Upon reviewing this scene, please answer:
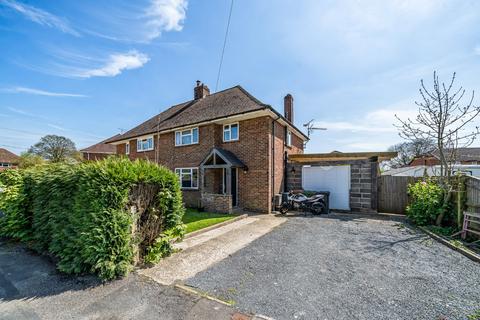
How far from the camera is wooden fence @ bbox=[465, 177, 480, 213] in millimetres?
6621

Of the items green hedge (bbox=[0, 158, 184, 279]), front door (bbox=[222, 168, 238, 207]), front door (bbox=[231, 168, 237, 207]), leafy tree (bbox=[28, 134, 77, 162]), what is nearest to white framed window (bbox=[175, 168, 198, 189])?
front door (bbox=[222, 168, 238, 207])

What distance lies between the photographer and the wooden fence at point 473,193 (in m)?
6.62

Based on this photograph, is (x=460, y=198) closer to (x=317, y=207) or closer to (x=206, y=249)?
(x=317, y=207)

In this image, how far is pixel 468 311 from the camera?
3.01 m

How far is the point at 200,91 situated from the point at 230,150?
8.06 metres

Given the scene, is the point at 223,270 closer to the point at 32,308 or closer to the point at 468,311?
the point at 32,308

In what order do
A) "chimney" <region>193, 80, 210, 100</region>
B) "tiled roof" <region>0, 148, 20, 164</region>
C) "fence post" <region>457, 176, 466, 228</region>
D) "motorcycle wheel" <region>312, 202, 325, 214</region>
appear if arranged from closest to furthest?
"fence post" <region>457, 176, 466, 228</region> < "motorcycle wheel" <region>312, 202, 325, 214</region> < "chimney" <region>193, 80, 210, 100</region> < "tiled roof" <region>0, 148, 20, 164</region>

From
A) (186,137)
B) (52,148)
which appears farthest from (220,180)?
(52,148)

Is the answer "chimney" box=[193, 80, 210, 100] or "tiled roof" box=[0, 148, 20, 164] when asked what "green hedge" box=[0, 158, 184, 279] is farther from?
"tiled roof" box=[0, 148, 20, 164]

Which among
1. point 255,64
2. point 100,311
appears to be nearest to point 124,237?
point 100,311

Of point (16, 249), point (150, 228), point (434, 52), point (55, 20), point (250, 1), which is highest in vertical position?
point (250, 1)

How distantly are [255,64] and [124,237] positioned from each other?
32.2 ft

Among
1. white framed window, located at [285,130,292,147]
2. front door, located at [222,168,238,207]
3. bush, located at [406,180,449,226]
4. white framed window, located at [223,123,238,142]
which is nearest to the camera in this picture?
bush, located at [406,180,449,226]

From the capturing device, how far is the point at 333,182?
11.8 meters
